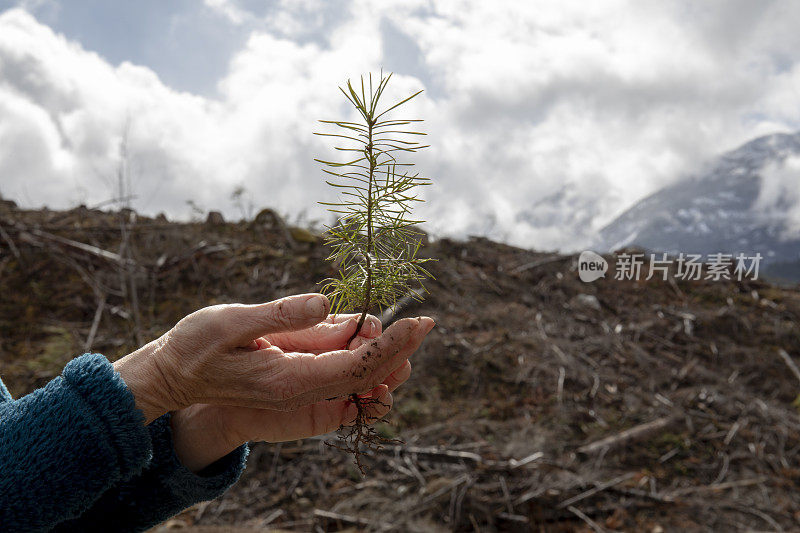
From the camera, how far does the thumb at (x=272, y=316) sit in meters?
1.08

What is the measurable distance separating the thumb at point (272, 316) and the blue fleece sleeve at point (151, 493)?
0.50m

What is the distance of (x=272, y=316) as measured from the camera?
1.08 m

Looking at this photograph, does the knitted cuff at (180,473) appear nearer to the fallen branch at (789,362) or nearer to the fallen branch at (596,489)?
the fallen branch at (596,489)

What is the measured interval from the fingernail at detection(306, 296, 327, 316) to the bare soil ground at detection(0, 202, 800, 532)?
2321 mm

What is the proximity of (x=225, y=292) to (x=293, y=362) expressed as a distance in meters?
5.72

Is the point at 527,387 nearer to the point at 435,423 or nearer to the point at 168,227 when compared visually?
the point at 435,423

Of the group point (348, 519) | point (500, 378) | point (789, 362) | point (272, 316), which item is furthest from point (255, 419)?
point (789, 362)

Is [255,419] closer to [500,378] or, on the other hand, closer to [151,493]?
[151,493]

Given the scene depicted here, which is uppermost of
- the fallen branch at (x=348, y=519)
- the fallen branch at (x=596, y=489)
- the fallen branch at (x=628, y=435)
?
the fallen branch at (x=628, y=435)

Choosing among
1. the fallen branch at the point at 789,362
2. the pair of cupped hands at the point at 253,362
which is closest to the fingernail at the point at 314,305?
the pair of cupped hands at the point at 253,362

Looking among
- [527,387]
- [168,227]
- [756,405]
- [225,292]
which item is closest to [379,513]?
[527,387]

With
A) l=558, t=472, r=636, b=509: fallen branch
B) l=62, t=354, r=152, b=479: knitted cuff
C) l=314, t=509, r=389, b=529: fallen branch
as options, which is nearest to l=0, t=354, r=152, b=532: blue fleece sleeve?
l=62, t=354, r=152, b=479: knitted cuff

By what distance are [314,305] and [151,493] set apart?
798 mm

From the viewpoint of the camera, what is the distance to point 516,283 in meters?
8.38
